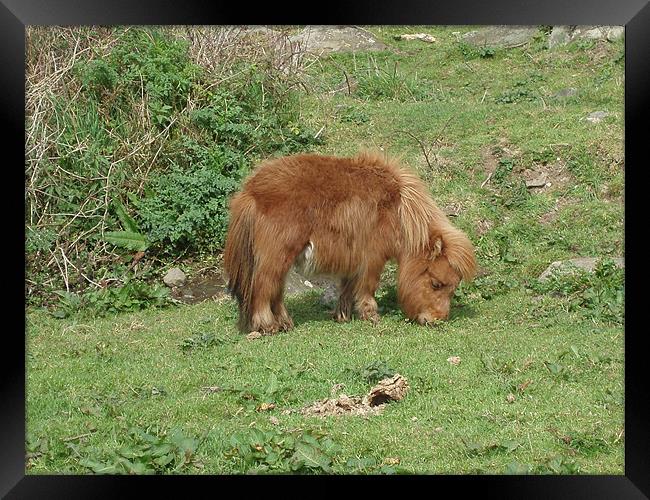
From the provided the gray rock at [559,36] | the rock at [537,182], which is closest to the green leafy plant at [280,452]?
the rock at [537,182]

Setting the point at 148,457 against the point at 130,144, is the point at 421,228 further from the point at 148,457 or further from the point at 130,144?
the point at 130,144

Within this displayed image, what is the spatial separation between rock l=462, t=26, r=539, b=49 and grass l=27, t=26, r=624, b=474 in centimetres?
272

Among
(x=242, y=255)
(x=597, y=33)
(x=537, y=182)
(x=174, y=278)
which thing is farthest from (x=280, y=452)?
(x=597, y=33)

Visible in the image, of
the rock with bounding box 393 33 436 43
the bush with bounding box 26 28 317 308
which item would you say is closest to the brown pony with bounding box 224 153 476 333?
the bush with bounding box 26 28 317 308

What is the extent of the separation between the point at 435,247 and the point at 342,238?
3.50 feet

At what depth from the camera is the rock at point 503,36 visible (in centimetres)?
1820

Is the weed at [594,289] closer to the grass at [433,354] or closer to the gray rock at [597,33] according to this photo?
the grass at [433,354]

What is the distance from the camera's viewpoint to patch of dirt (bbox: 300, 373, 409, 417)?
7.20 m

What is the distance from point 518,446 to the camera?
629cm

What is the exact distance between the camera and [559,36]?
57.7 feet

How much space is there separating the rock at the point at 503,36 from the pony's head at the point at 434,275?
31.0 feet

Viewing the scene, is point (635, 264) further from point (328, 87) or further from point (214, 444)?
point (328, 87)

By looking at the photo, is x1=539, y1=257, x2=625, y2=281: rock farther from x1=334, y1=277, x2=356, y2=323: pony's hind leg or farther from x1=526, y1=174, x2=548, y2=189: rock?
x1=334, y1=277, x2=356, y2=323: pony's hind leg

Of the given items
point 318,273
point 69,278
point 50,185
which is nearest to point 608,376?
point 318,273
